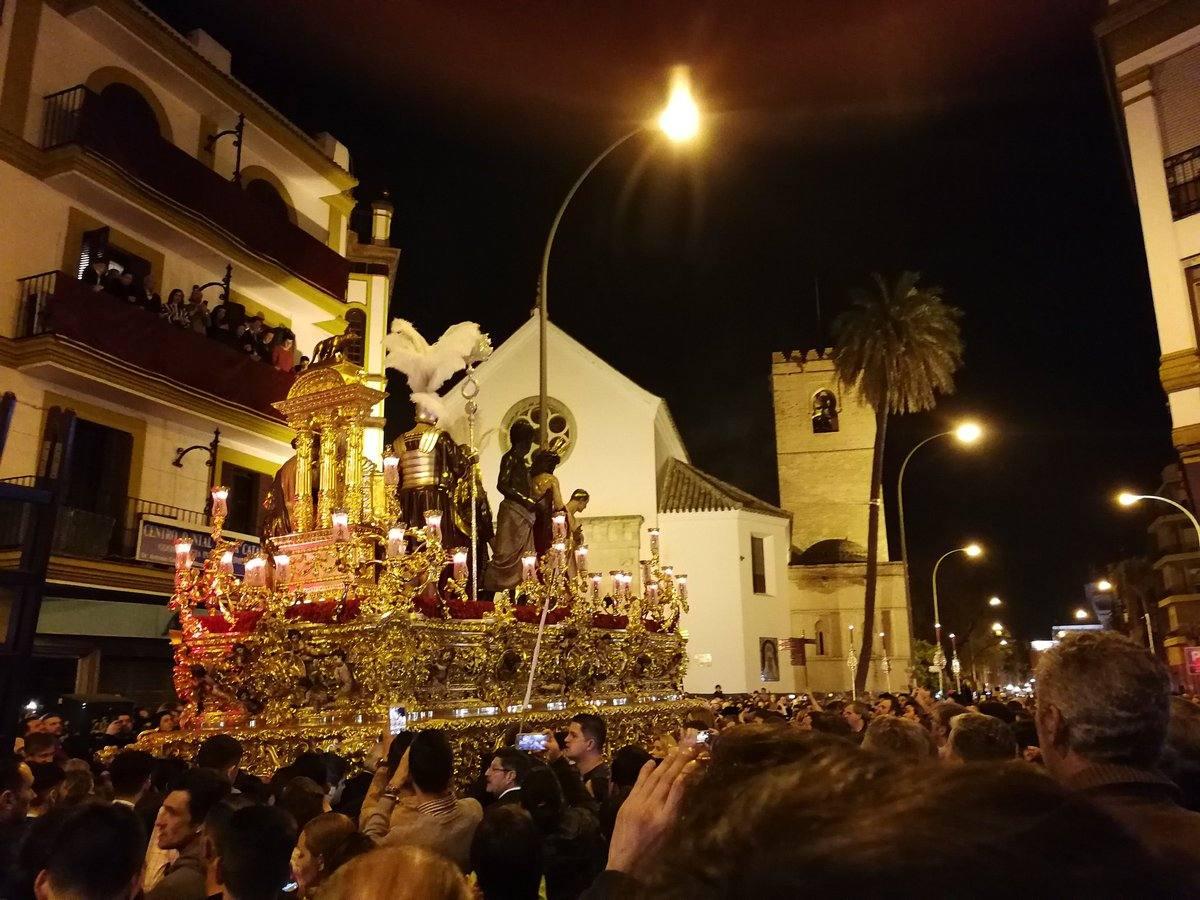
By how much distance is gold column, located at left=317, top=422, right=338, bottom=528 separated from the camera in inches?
459

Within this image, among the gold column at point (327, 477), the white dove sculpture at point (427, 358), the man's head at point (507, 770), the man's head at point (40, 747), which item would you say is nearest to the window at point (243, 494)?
the white dove sculpture at point (427, 358)

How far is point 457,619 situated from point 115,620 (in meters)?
13.1

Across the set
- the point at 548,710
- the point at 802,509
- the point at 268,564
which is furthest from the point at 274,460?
the point at 802,509

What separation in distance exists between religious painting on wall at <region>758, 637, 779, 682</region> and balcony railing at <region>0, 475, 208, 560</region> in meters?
27.7

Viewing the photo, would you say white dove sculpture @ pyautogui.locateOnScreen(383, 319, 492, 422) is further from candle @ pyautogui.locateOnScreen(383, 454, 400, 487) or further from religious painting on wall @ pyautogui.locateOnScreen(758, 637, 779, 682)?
religious painting on wall @ pyautogui.locateOnScreen(758, 637, 779, 682)

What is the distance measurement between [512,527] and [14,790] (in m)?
8.51

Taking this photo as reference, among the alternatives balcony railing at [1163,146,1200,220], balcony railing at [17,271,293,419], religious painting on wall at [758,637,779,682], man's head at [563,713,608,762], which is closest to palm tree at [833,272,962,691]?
religious painting on wall at [758,637,779,682]

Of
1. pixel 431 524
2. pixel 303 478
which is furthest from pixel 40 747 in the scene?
pixel 303 478

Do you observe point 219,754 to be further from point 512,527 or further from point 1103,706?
point 512,527

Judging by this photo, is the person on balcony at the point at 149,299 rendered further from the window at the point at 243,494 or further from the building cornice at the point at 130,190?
the window at the point at 243,494

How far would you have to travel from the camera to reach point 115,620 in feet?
65.4

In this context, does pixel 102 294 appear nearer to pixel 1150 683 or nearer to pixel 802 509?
pixel 1150 683

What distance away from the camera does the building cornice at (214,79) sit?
19.2 meters

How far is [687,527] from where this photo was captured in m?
40.3
